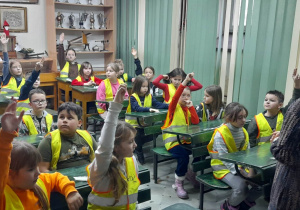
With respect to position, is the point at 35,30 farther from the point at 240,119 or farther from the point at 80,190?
the point at 80,190

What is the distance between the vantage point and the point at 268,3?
376cm

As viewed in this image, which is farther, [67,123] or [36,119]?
[36,119]

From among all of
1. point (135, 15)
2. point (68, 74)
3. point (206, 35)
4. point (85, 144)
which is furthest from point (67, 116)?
point (135, 15)

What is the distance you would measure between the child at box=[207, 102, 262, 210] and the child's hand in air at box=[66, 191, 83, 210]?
129 centimetres

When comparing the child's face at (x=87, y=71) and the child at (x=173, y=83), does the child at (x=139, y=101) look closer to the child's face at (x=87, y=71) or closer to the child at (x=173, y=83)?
the child at (x=173, y=83)

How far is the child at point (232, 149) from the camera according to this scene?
2.36 m

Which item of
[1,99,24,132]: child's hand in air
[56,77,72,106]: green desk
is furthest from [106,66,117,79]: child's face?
[1,99,24,132]: child's hand in air

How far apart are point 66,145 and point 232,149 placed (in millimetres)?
1321

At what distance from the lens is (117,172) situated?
149 cm

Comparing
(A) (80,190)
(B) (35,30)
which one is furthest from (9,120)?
(B) (35,30)

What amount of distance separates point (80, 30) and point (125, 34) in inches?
38.9

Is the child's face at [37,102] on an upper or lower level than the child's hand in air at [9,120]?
lower

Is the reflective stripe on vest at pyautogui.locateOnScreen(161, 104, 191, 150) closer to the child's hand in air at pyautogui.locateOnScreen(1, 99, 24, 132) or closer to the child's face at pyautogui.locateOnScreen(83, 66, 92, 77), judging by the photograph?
the child's hand in air at pyautogui.locateOnScreen(1, 99, 24, 132)

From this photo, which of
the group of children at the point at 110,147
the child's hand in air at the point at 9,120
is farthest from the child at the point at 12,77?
the child's hand in air at the point at 9,120
